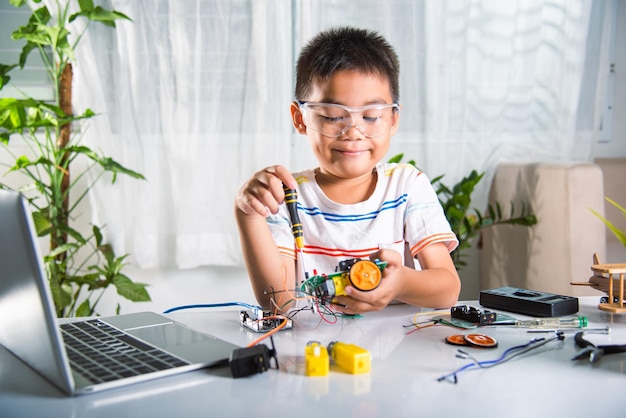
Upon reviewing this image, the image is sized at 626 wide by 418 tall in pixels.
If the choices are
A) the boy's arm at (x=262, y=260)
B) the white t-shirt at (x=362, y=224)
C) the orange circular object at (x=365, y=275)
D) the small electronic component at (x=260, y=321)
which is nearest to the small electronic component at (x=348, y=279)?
the orange circular object at (x=365, y=275)

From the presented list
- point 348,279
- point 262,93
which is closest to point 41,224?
point 262,93

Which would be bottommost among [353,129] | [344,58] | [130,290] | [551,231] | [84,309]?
[84,309]

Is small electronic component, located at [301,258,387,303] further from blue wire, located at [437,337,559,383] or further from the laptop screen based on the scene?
the laptop screen

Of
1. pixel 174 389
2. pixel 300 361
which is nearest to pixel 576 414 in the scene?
pixel 300 361

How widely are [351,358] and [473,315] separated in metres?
0.33

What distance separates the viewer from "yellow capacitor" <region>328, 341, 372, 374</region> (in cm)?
79

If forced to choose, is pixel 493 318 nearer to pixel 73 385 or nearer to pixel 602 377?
pixel 602 377

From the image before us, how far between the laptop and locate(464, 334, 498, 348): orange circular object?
0.33 m

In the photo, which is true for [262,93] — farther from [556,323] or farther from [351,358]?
[351,358]

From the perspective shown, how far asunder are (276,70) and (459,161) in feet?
3.01

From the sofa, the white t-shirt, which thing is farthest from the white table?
the sofa

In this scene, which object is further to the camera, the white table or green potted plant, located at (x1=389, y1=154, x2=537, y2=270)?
green potted plant, located at (x1=389, y1=154, x2=537, y2=270)

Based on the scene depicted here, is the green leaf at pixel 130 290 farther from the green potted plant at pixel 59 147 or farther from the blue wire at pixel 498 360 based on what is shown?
the blue wire at pixel 498 360

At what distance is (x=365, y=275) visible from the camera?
3.05 ft
